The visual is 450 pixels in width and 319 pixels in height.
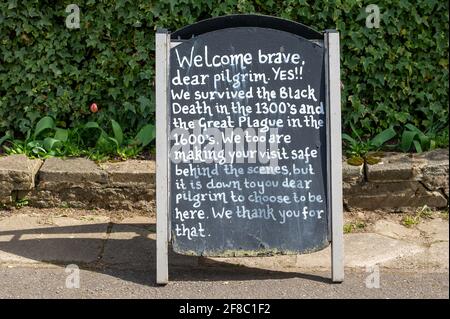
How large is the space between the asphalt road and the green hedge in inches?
61.8

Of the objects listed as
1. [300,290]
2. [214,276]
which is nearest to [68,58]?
[214,276]

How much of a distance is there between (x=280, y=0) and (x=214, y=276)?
216cm

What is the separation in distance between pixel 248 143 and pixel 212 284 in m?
0.81

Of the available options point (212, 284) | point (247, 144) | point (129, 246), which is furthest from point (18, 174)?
point (247, 144)

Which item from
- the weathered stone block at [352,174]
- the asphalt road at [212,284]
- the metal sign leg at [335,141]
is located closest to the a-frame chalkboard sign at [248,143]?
the metal sign leg at [335,141]

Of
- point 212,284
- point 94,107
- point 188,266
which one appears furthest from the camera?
point 94,107

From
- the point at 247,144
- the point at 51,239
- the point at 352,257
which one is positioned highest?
the point at 247,144

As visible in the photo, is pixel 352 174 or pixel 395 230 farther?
pixel 352 174

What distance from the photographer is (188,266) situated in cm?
512

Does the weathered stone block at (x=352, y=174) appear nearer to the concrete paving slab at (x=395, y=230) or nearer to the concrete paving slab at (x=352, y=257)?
the concrete paving slab at (x=395, y=230)

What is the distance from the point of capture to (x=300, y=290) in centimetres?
475

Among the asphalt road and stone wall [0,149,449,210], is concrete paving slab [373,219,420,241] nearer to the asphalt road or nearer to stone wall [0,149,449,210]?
stone wall [0,149,449,210]

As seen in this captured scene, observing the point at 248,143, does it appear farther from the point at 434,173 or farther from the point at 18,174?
the point at 18,174

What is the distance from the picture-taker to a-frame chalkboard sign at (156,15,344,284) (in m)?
4.75
